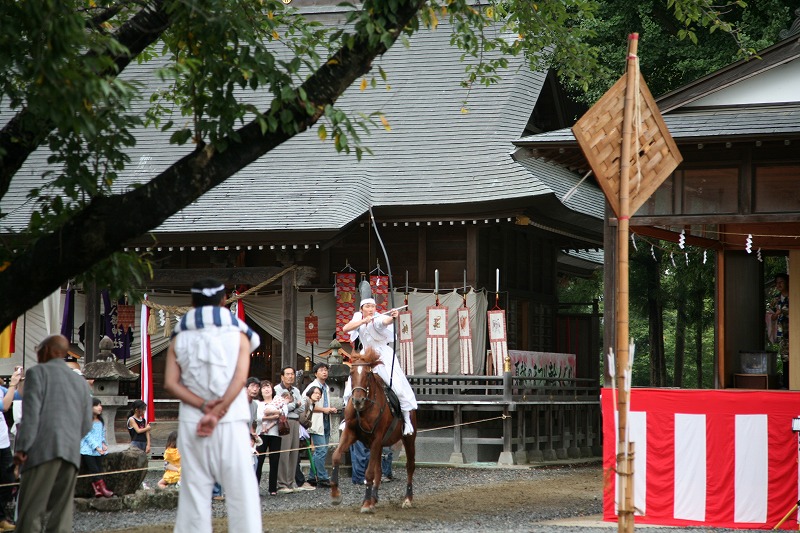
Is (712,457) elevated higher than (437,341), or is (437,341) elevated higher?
(437,341)

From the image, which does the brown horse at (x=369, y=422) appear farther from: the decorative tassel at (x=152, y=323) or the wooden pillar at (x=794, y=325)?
the decorative tassel at (x=152, y=323)

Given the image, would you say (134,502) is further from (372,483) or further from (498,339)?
(498,339)

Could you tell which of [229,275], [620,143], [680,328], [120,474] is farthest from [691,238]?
[680,328]

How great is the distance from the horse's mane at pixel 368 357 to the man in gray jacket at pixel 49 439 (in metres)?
4.16

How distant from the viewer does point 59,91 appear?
22.5 feet

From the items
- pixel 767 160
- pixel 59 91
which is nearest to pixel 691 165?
pixel 767 160

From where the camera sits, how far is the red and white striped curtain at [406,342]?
68.3 feet

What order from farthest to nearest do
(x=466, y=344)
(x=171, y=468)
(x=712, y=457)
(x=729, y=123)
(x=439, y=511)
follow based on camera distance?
(x=466, y=344)
(x=171, y=468)
(x=439, y=511)
(x=729, y=123)
(x=712, y=457)

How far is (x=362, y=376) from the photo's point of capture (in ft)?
40.3

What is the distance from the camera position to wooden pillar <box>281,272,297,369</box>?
20.6 m

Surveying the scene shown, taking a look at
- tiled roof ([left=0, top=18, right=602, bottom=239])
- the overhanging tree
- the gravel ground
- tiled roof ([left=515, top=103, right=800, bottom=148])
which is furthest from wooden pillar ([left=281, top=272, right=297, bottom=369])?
the overhanging tree

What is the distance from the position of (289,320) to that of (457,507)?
8.49 meters

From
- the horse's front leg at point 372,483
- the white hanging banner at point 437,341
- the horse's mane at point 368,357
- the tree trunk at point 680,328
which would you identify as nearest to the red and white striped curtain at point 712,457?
the horse's front leg at point 372,483

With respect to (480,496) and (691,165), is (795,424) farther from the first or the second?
(480,496)
